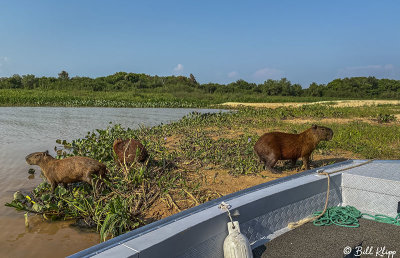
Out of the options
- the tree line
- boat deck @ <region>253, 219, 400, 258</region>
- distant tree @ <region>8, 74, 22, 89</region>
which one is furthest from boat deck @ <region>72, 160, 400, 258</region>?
distant tree @ <region>8, 74, 22, 89</region>

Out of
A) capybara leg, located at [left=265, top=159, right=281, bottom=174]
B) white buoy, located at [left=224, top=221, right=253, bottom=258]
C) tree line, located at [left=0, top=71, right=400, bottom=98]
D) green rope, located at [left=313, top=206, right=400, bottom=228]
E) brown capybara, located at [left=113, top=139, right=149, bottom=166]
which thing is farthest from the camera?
tree line, located at [left=0, top=71, right=400, bottom=98]

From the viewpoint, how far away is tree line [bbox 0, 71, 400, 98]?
42.2 meters

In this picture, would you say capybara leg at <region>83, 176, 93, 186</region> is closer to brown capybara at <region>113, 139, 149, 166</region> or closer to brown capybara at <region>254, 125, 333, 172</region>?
brown capybara at <region>113, 139, 149, 166</region>

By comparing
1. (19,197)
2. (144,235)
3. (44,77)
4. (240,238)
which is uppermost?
(44,77)

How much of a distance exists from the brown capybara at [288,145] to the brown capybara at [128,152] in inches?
75.4

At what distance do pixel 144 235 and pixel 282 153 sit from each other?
4.05m

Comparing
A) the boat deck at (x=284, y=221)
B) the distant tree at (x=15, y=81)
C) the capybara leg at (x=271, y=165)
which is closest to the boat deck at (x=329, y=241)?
the boat deck at (x=284, y=221)

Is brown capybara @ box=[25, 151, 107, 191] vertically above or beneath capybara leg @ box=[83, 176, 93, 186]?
above

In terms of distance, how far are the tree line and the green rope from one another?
123 ft

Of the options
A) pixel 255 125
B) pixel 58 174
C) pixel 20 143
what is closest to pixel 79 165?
pixel 58 174

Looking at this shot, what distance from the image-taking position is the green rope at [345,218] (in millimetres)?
3295

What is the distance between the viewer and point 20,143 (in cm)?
961

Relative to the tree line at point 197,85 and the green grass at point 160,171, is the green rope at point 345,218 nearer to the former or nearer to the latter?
the green grass at point 160,171

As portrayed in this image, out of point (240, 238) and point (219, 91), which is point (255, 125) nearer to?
point (240, 238)
